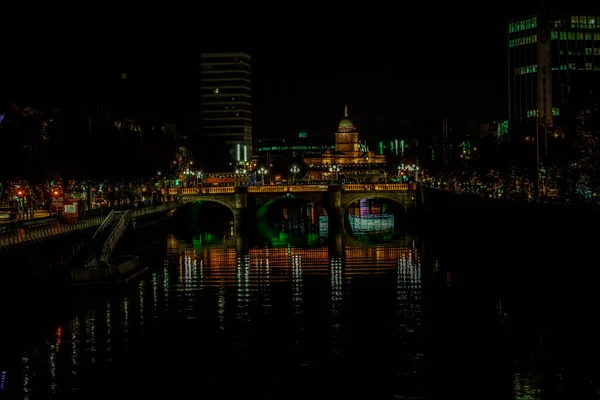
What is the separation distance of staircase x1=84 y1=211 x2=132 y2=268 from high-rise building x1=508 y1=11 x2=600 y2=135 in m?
111

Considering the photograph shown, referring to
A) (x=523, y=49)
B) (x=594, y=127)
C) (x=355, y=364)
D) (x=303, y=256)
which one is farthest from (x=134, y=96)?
(x=355, y=364)

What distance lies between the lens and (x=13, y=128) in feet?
241

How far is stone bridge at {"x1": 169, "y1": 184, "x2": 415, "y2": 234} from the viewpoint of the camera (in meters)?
117

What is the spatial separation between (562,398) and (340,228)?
3078 inches

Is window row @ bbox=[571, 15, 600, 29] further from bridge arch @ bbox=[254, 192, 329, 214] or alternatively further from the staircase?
the staircase

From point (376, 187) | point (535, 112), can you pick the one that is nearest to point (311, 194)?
point (376, 187)

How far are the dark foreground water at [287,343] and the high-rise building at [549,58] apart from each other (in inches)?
4685

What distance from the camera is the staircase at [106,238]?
205ft

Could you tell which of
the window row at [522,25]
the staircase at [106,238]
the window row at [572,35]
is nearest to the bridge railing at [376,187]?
the staircase at [106,238]

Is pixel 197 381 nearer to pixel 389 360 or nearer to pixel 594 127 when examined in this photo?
pixel 389 360

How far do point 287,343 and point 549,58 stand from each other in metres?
148

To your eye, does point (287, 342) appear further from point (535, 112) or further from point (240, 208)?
point (535, 112)

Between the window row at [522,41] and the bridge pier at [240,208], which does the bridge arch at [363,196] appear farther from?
the window row at [522,41]

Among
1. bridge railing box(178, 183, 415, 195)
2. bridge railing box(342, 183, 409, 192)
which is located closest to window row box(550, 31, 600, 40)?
bridge railing box(342, 183, 409, 192)
